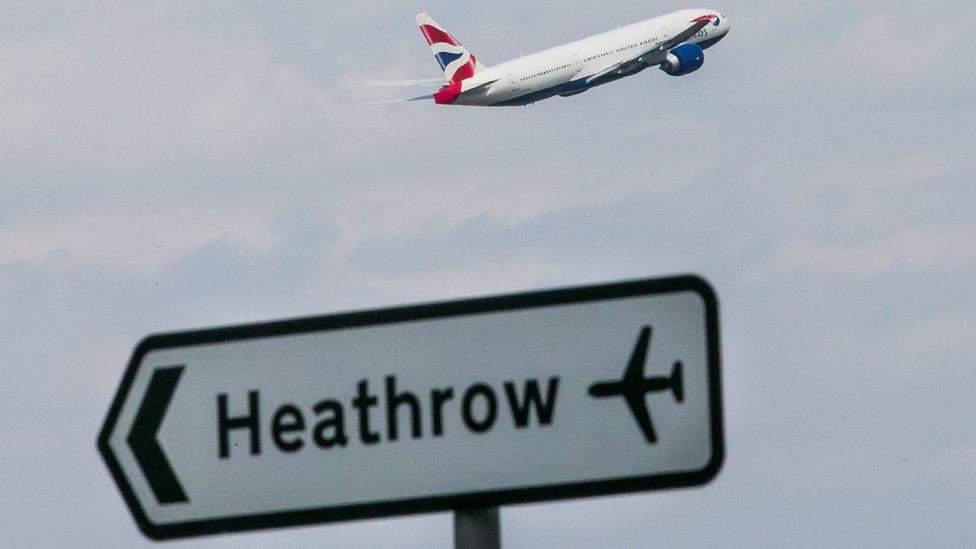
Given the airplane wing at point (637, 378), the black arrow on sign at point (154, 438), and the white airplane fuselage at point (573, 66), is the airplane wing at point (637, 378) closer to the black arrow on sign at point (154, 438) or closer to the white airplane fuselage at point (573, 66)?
the black arrow on sign at point (154, 438)

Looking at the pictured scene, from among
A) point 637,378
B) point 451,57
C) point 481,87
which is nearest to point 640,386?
point 637,378

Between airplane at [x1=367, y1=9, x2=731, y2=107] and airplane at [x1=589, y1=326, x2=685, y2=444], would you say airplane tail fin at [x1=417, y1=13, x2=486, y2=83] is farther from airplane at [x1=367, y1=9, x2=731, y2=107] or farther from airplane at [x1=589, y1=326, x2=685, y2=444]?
airplane at [x1=589, y1=326, x2=685, y2=444]

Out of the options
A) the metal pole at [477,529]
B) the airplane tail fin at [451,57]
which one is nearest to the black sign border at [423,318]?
the metal pole at [477,529]

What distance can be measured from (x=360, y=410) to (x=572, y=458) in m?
0.50

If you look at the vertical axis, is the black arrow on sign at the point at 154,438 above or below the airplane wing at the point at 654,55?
below

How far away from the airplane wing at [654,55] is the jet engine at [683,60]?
54 centimetres

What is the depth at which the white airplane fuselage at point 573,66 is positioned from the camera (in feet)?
362

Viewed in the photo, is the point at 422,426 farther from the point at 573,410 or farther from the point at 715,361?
the point at 715,361

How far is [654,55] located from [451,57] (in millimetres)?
12957

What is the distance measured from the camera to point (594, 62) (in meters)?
111

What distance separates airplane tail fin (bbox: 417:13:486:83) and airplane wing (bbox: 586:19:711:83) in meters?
8.16

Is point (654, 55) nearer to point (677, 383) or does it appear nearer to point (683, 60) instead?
point (683, 60)

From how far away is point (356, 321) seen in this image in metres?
4.13

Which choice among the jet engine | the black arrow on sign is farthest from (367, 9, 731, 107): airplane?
the black arrow on sign
